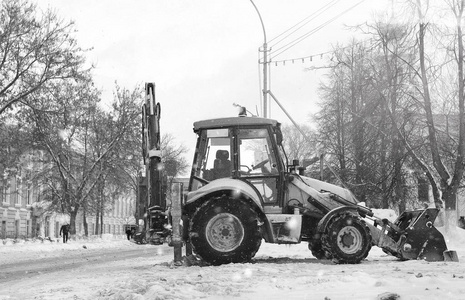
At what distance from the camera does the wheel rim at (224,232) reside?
10.8 metres

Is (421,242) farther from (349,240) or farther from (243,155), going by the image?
(243,155)

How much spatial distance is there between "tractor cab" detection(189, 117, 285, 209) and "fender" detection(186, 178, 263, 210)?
292mm

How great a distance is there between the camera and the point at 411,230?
11570 millimetres

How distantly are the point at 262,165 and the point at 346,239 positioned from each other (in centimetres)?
201

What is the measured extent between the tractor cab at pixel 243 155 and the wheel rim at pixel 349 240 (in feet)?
4.05

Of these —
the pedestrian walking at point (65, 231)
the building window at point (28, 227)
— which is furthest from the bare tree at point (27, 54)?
the building window at point (28, 227)

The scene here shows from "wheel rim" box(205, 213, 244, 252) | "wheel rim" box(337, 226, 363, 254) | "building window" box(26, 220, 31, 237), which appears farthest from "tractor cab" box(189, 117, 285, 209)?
"building window" box(26, 220, 31, 237)

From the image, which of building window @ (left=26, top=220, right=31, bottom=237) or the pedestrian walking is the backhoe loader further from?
building window @ (left=26, top=220, right=31, bottom=237)

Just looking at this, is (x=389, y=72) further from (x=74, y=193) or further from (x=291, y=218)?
(x=74, y=193)

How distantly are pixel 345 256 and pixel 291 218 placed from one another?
113cm

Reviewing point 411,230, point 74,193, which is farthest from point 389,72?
point 74,193

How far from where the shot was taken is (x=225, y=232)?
10.8 m

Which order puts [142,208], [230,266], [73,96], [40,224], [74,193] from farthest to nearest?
[40,224] < [74,193] < [73,96] < [142,208] < [230,266]

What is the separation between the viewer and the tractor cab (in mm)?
11656
